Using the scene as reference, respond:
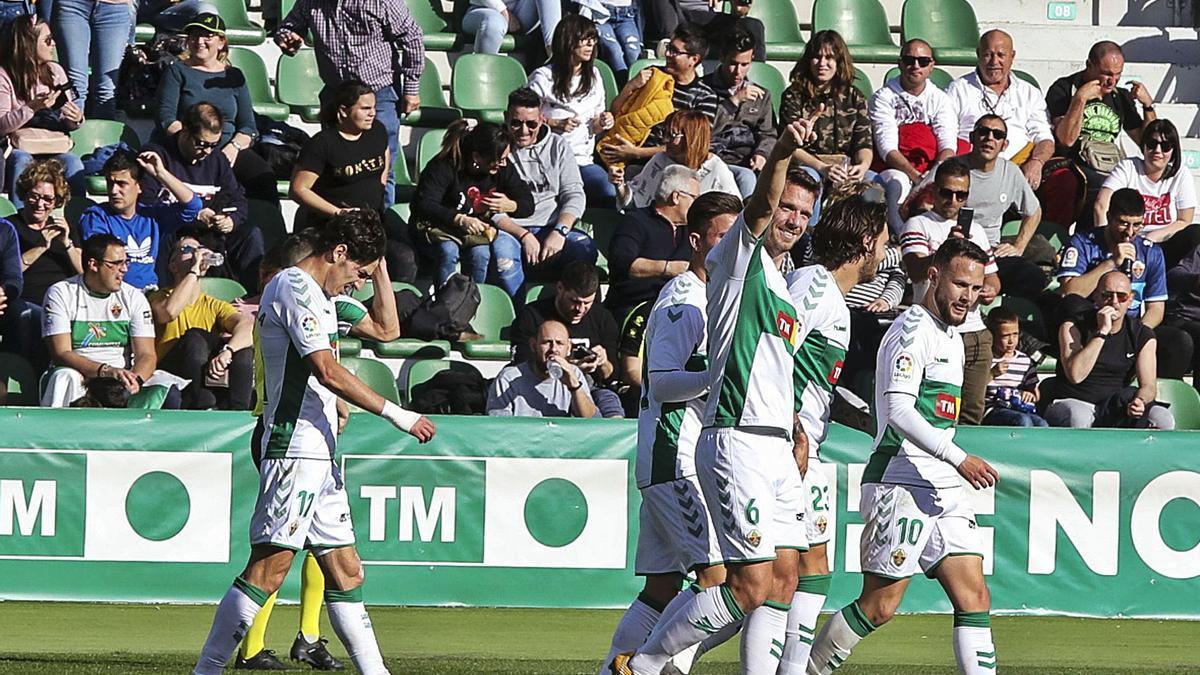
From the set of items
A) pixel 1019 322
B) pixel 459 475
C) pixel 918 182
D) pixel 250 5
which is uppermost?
pixel 250 5

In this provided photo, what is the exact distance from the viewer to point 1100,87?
14.8 m

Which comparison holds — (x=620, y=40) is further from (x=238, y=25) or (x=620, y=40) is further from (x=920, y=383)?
(x=920, y=383)

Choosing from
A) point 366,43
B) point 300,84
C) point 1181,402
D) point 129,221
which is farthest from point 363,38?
point 1181,402

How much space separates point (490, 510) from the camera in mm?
10844

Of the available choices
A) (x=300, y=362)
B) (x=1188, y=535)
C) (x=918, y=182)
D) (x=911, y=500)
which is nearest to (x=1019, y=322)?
(x=918, y=182)

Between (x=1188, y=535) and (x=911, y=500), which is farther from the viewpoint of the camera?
(x=1188, y=535)

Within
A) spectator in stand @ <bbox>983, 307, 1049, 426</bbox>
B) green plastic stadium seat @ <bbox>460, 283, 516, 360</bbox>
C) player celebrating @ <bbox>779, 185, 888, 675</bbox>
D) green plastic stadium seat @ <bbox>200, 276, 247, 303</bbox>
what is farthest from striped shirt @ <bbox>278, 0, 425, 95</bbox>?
player celebrating @ <bbox>779, 185, 888, 675</bbox>

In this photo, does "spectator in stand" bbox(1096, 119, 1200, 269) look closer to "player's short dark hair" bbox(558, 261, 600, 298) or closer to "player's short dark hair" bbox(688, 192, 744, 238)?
"player's short dark hair" bbox(558, 261, 600, 298)

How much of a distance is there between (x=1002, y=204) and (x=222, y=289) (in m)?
5.84

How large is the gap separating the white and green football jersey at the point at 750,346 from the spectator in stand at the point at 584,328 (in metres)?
5.03

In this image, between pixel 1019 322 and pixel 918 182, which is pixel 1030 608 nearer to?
pixel 1019 322

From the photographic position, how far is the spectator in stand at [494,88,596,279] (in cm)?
1300

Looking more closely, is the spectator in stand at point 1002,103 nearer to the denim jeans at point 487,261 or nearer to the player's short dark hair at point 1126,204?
the player's short dark hair at point 1126,204

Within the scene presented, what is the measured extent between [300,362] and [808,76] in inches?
293
